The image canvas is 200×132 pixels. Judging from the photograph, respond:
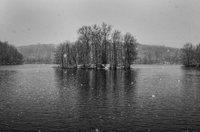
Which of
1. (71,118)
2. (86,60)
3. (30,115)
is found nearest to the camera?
(71,118)

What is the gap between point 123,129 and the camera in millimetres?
12117

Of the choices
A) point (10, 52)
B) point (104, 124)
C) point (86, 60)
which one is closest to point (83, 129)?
point (104, 124)

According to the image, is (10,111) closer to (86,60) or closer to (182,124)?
(182,124)

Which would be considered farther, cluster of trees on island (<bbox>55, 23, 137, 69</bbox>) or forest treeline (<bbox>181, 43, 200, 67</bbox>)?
forest treeline (<bbox>181, 43, 200, 67</bbox>)

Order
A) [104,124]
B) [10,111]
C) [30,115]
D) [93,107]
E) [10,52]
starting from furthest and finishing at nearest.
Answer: [10,52]
[93,107]
[10,111]
[30,115]
[104,124]

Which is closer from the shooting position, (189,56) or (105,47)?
(105,47)

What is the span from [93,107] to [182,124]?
8.12 metres

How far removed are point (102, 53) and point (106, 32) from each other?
429 inches

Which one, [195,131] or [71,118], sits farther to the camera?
[71,118]

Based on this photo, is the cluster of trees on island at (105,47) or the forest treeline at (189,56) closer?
the cluster of trees on island at (105,47)

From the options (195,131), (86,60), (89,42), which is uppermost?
(89,42)

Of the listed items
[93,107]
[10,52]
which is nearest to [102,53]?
[93,107]

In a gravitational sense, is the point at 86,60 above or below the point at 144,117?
above

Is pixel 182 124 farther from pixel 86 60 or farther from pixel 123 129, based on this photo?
pixel 86 60
